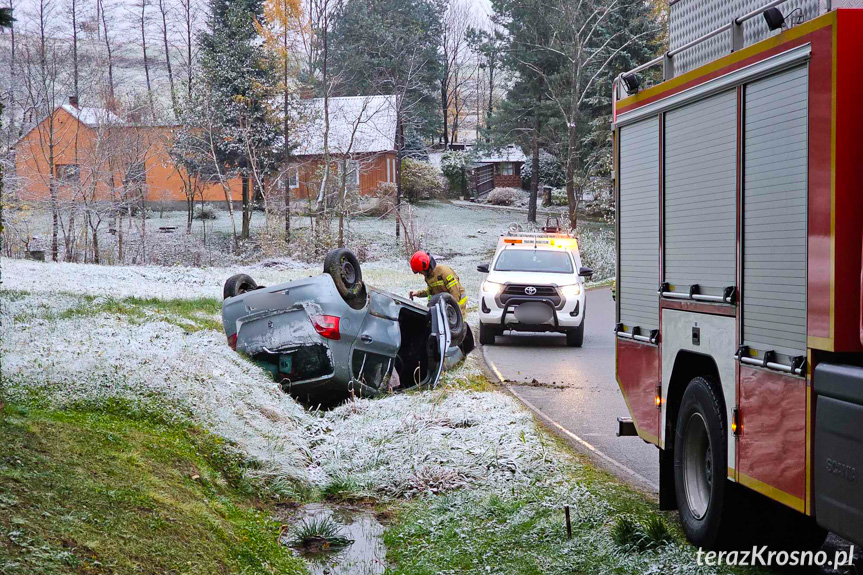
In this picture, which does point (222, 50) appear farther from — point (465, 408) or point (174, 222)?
point (465, 408)

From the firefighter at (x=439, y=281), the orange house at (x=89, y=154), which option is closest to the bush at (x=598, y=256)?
the orange house at (x=89, y=154)

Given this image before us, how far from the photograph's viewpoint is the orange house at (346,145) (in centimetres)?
4669

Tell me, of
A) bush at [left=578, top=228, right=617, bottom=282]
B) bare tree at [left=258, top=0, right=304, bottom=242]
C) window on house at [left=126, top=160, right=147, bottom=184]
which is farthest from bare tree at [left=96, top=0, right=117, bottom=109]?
bush at [left=578, top=228, right=617, bottom=282]

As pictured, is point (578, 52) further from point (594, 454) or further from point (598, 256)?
point (594, 454)

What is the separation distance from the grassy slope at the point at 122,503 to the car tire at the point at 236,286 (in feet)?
16.6

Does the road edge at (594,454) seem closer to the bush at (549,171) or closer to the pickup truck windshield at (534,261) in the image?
the pickup truck windshield at (534,261)

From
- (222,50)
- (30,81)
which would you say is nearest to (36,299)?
(30,81)

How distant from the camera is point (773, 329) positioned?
Result: 454 cm

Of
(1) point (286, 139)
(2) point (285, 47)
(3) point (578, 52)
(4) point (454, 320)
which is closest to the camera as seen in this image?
(4) point (454, 320)

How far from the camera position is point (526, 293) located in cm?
1764

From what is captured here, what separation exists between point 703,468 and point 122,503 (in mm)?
3425

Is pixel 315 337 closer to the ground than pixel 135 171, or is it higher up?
closer to the ground

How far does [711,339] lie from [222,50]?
44.4 metres

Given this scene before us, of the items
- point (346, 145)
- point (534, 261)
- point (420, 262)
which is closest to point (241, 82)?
point (346, 145)
